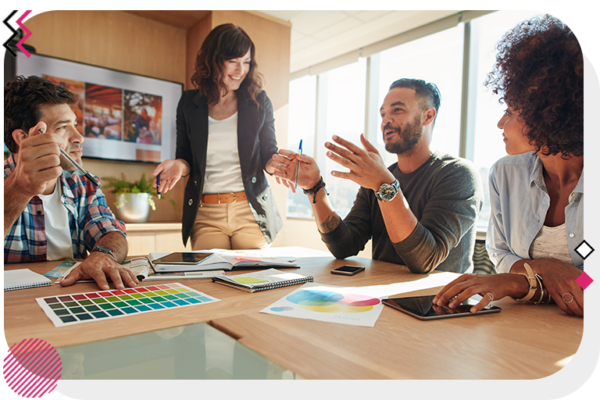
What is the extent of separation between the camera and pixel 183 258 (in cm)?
109

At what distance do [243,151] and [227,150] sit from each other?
85mm

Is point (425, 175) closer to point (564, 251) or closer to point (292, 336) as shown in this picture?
point (564, 251)

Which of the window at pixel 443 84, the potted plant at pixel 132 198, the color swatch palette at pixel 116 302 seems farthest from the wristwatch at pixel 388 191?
the potted plant at pixel 132 198

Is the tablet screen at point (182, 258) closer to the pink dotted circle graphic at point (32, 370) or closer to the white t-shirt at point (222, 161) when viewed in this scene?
the pink dotted circle graphic at point (32, 370)

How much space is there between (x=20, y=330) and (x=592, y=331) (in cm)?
93

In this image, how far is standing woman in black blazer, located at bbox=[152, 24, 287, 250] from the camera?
179 cm

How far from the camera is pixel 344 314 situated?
0.68 meters

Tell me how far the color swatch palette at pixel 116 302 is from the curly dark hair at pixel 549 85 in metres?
0.82

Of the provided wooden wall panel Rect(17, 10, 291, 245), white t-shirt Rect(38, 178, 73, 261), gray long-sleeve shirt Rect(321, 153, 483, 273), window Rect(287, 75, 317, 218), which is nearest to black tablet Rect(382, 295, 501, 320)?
gray long-sleeve shirt Rect(321, 153, 483, 273)

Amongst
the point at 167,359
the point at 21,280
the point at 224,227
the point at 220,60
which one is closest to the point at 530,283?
the point at 167,359

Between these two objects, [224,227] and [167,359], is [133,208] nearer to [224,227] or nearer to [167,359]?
[224,227]

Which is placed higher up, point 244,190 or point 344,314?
point 244,190

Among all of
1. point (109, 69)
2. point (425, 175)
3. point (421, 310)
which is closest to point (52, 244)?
point (421, 310)

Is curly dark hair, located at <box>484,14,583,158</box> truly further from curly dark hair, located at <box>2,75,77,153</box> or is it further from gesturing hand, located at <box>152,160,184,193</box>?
curly dark hair, located at <box>2,75,77,153</box>
